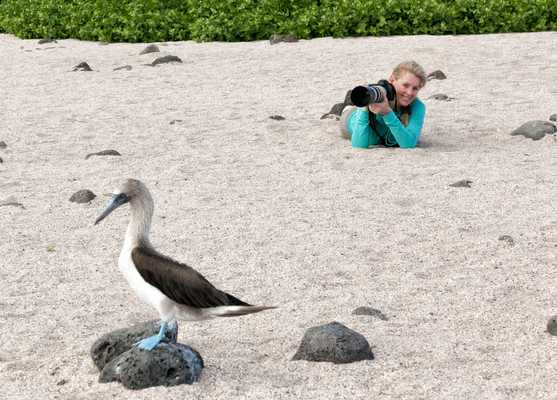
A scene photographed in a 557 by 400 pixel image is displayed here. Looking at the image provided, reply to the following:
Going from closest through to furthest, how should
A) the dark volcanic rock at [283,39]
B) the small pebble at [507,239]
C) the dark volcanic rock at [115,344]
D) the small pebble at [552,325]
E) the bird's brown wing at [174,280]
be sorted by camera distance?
the bird's brown wing at [174,280]
the dark volcanic rock at [115,344]
the small pebble at [552,325]
the small pebble at [507,239]
the dark volcanic rock at [283,39]

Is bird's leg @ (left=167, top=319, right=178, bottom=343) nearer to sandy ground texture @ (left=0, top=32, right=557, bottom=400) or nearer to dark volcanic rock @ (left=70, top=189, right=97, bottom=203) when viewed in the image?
sandy ground texture @ (left=0, top=32, right=557, bottom=400)

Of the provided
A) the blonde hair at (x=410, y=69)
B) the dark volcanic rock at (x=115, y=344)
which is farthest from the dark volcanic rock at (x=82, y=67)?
the dark volcanic rock at (x=115, y=344)

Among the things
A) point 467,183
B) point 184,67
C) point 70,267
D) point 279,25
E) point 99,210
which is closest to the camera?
point 70,267

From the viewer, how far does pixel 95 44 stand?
672 inches

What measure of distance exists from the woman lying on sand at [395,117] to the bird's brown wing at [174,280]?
4.70 meters

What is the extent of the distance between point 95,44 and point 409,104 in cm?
898

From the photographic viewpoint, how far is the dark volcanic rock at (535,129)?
385 inches

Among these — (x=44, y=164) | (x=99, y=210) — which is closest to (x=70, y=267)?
(x=99, y=210)

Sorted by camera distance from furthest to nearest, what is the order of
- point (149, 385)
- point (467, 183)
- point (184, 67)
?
point (184, 67)
point (467, 183)
point (149, 385)

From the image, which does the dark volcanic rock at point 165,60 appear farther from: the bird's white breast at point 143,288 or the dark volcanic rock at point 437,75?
the bird's white breast at point 143,288

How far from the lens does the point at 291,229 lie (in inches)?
283

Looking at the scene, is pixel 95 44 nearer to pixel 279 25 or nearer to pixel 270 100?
pixel 279 25

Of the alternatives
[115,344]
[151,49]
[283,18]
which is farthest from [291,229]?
[283,18]

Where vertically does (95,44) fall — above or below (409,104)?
below
